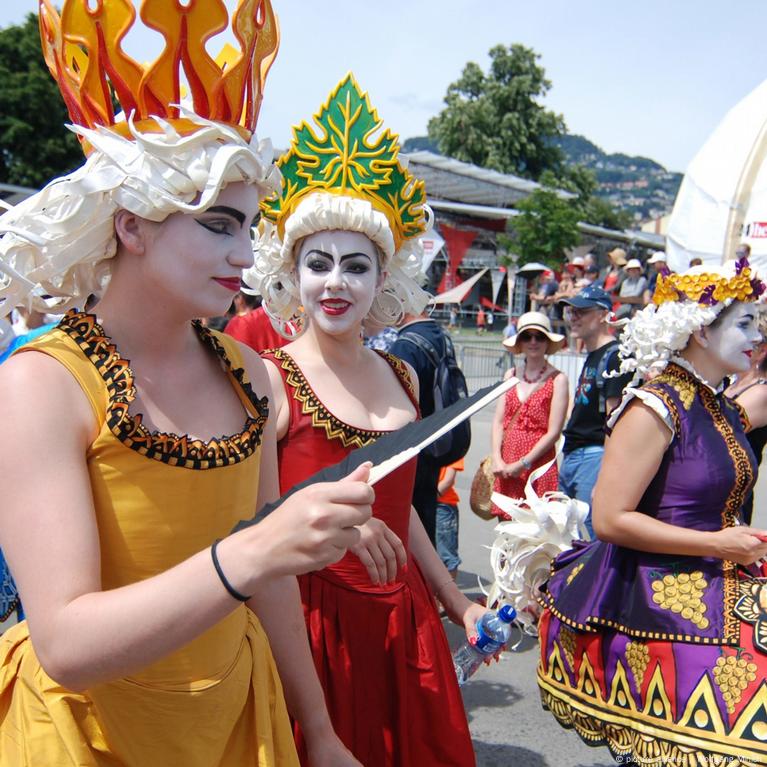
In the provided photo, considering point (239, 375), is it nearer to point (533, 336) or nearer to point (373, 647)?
point (373, 647)

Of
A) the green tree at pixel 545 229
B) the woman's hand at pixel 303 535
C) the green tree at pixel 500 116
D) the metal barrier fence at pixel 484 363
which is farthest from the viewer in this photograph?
the green tree at pixel 500 116

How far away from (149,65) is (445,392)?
2176 millimetres

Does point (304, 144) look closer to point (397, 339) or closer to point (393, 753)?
point (397, 339)

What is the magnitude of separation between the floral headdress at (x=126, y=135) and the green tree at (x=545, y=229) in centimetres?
2435

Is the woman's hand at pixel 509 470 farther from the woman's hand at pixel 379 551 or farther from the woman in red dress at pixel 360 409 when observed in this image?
the woman's hand at pixel 379 551

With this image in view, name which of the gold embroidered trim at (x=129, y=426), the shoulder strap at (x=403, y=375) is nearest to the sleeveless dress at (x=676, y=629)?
the shoulder strap at (x=403, y=375)

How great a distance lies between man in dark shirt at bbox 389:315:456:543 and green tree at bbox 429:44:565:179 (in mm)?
40372

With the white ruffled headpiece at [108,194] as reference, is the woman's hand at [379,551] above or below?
below

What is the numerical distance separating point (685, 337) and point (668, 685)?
112 cm

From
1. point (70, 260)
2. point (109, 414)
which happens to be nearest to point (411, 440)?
point (109, 414)

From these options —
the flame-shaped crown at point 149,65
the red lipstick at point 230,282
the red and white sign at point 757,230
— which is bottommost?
the red lipstick at point 230,282

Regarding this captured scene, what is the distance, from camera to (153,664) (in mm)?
1286

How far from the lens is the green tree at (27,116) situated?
2661cm

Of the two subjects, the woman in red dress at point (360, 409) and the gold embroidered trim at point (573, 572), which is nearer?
the woman in red dress at point (360, 409)
